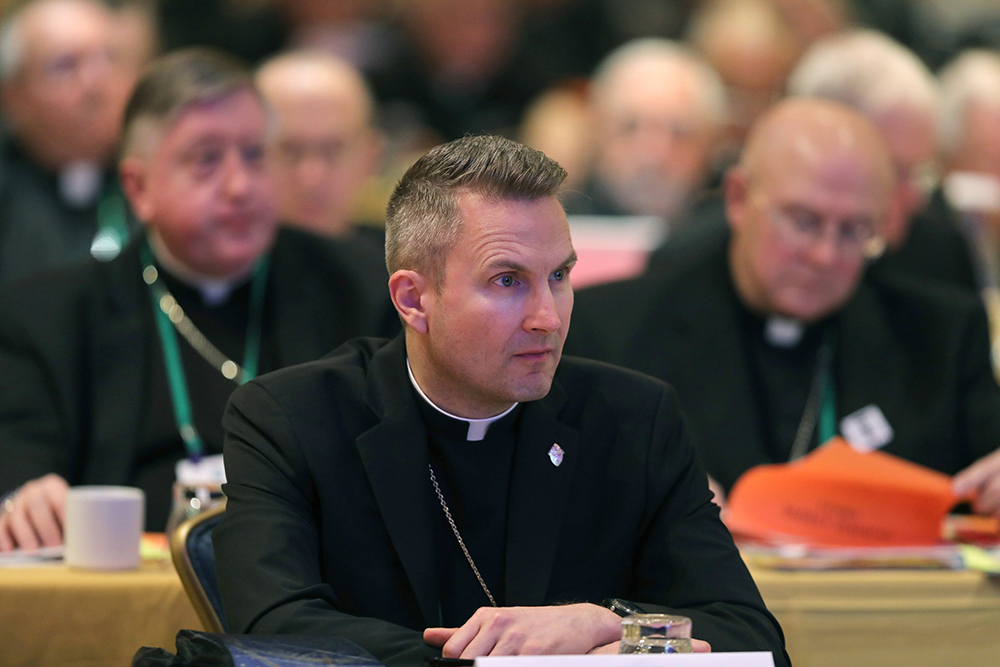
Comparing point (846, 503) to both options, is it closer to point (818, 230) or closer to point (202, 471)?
point (818, 230)

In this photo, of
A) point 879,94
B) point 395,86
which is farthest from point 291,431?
point 395,86

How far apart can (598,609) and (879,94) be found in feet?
11.5

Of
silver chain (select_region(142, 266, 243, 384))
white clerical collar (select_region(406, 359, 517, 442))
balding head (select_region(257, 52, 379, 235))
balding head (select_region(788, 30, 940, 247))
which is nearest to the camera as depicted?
white clerical collar (select_region(406, 359, 517, 442))

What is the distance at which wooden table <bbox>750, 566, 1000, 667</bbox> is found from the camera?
279 cm

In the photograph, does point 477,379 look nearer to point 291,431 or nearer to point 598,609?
point 291,431

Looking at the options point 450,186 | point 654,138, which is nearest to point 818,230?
point 450,186

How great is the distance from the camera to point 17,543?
9.95ft

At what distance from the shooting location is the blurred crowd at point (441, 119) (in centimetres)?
419

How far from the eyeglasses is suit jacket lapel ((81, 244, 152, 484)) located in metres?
1.94

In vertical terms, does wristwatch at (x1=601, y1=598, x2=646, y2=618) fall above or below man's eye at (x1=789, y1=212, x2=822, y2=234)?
below

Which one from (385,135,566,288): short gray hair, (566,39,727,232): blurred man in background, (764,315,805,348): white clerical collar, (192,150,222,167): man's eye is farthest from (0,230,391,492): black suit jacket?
(566,39,727,232): blurred man in background

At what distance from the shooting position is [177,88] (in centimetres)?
411

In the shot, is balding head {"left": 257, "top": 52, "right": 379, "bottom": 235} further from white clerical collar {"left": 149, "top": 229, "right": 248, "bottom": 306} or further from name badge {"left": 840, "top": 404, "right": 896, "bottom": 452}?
name badge {"left": 840, "top": 404, "right": 896, "bottom": 452}

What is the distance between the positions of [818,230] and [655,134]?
373cm
